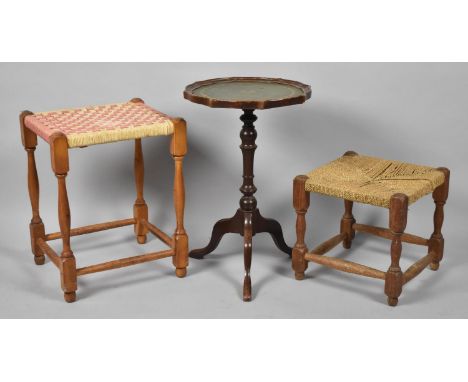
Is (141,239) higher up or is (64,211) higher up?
(64,211)

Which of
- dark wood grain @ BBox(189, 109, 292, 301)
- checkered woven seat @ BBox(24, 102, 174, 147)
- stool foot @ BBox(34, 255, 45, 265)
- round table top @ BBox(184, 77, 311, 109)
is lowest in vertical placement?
stool foot @ BBox(34, 255, 45, 265)

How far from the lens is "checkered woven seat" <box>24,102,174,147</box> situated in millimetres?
3416

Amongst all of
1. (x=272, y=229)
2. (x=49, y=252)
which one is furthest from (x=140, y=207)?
(x=272, y=229)

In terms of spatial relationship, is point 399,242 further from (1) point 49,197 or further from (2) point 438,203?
(1) point 49,197

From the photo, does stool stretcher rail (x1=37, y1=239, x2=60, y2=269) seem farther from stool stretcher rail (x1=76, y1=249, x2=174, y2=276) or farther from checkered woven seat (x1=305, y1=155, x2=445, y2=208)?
checkered woven seat (x1=305, y1=155, x2=445, y2=208)

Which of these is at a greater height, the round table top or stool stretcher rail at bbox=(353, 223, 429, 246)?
the round table top

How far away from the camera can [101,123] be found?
11.7 ft

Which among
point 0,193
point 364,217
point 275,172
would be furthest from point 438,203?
point 0,193

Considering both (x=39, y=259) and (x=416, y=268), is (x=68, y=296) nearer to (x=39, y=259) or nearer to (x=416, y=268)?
(x=39, y=259)

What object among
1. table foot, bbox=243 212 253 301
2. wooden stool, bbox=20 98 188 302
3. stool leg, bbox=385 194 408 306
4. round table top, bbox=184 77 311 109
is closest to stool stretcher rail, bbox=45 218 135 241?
wooden stool, bbox=20 98 188 302

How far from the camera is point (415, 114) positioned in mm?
4355

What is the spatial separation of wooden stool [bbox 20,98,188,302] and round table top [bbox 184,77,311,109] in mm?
188

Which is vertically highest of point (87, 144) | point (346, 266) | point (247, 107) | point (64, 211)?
point (247, 107)

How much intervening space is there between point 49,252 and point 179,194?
23.9 inches
